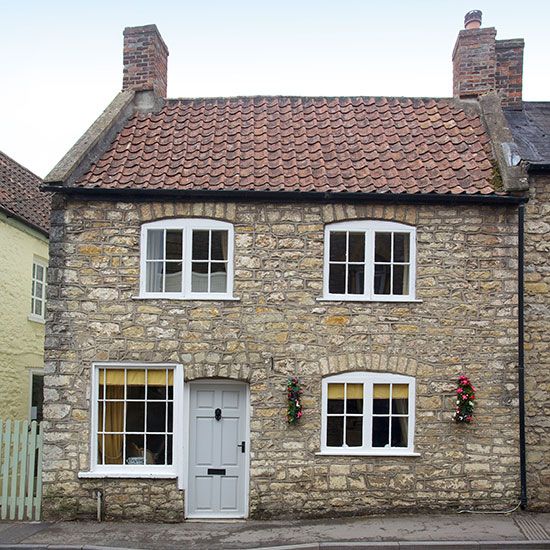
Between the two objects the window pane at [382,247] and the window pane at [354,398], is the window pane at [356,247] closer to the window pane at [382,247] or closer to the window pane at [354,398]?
the window pane at [382,247]

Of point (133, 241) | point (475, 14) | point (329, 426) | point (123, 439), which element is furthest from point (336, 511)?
point (475, 14)

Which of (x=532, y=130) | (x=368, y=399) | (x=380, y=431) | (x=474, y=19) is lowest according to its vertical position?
(x=380, y=431)

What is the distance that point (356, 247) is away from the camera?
37.2ft

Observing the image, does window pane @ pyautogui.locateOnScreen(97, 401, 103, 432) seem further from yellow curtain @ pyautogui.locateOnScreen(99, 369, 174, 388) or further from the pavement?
the pavement

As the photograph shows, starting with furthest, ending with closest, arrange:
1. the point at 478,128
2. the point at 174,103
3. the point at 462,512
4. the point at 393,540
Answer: the point at 174,103 < the point at 478,128 < the point at 462,512 < the point at 393,540

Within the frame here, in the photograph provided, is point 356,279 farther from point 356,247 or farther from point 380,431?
point 380,431

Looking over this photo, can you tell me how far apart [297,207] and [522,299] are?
12.7ft

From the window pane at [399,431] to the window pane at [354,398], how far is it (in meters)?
0.58

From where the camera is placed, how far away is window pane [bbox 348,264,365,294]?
11.3m

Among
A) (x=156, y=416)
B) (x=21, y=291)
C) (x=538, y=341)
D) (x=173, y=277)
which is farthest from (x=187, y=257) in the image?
(x=21, y=291)

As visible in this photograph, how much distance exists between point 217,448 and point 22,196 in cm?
920

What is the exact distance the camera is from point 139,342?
11.1m

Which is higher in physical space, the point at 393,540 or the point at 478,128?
the point at 478,128

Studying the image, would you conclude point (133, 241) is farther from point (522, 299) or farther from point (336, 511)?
point (522, 299)
